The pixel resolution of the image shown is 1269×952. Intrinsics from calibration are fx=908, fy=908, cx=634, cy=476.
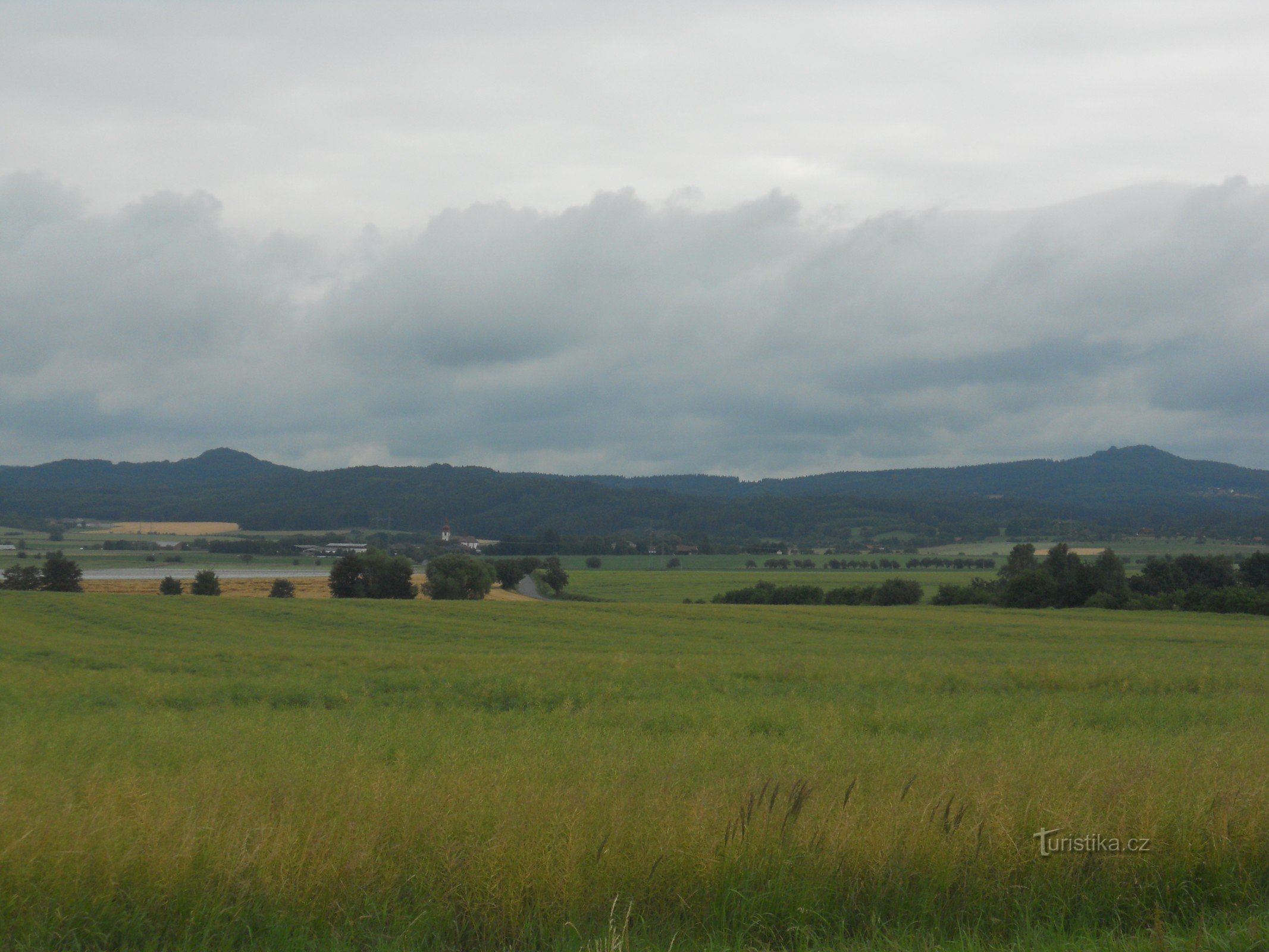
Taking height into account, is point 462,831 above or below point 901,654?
above

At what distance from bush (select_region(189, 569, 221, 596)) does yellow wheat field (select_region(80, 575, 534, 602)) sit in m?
0.67

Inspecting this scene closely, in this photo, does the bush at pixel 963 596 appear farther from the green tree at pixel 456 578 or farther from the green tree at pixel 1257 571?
the green tree at pixel 456 578

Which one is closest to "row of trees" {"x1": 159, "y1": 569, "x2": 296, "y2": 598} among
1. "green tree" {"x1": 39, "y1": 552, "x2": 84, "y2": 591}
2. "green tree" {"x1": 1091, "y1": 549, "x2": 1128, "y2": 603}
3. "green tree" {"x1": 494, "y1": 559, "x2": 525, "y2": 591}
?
"green tree" {"x1": 39, "y1": 552, "x2": 84, "y2": 591}

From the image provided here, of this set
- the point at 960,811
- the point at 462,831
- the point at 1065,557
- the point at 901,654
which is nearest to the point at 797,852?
the point at 960,811

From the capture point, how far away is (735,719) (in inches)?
541

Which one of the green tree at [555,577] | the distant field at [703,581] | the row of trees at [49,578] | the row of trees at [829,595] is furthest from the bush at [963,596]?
the row of trees at [49,578]

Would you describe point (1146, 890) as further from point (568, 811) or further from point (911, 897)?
point (568, 811)

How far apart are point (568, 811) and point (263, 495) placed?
204987mm

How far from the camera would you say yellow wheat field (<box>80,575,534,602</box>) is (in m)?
74.6

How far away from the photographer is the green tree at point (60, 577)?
7588cm

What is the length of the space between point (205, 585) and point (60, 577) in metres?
12.8

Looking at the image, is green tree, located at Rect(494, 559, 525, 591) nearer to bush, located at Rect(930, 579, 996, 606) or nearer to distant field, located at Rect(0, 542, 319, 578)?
distant field, located at Rect(0, 542, 319, 578)

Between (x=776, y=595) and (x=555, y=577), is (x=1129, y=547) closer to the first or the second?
(x=776, y=595)

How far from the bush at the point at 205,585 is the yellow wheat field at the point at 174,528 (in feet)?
268
